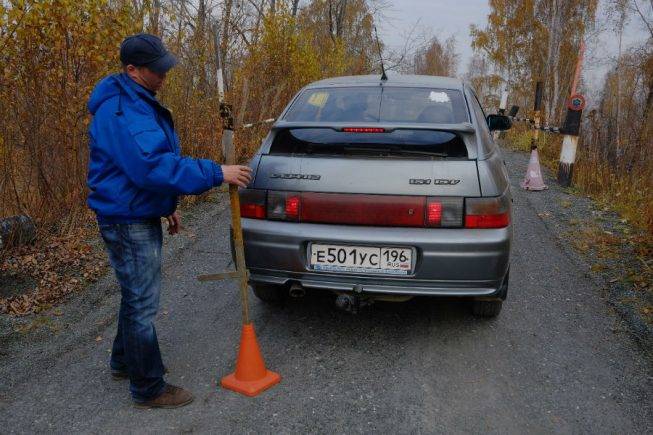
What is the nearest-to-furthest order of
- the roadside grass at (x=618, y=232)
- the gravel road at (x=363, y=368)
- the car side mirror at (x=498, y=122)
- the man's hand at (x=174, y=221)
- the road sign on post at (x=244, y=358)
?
the gravel road at (x=363, y=368), the road sign on post at (x=244, y=358), the man's hand at (x=174, y=221), the roadside grass at (x=618, y=232), the car side mirror at (x=498, y=122)

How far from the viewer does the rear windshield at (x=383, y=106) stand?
375 centimetres

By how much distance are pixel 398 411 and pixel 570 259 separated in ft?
10.7

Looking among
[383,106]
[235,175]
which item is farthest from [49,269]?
[383,106]

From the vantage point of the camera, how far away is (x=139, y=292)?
8.58ft

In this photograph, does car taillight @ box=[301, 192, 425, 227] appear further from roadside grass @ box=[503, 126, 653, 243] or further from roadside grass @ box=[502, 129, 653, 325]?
roadside grass @ box=[503, 126, 653, 243]

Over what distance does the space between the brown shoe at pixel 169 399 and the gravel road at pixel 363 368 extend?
4 centimetres

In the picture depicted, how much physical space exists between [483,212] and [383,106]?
3.99 feet

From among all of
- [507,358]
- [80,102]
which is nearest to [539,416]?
[507,358]

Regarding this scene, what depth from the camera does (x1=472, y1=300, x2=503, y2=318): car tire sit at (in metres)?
3.72

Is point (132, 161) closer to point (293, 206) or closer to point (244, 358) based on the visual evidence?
point (293, 206)

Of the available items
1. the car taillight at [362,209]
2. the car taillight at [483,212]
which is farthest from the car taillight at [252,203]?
the car taillight at [483,212]

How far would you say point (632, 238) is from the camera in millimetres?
5547

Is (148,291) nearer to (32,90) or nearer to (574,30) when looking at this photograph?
(32,90)

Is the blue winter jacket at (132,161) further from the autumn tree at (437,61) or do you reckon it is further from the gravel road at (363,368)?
the autumn tree at (437,61)
